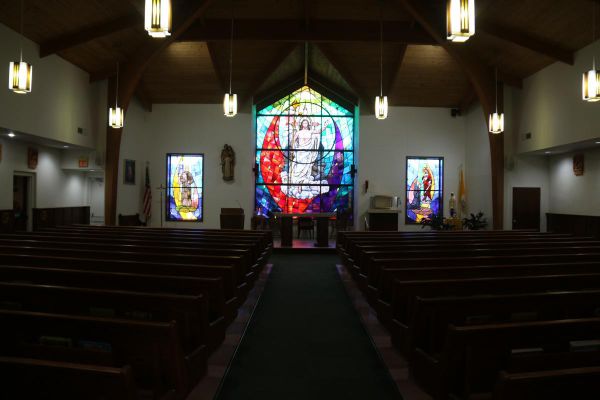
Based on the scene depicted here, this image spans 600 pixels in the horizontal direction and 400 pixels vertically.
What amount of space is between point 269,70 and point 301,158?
2.91 metres

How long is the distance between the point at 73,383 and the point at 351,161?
11.8m

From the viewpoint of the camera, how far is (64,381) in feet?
3.91

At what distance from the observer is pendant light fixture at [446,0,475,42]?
3.70 m

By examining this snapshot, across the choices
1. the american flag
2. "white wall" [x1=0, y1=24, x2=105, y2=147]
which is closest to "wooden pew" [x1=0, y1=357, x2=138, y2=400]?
"white wall" [x1=0, y1=24, x2=105, y2=147]

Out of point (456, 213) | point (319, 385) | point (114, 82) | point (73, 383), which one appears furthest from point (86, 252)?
point (456, 213)

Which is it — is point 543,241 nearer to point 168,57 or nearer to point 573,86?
point 573,86

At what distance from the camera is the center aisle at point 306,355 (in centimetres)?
238

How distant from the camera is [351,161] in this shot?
1262 centimetres

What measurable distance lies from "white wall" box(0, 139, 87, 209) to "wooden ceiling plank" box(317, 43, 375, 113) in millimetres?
7123

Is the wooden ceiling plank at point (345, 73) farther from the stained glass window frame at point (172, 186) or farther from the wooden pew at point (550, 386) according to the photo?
the wooden pew at point (550, 386)

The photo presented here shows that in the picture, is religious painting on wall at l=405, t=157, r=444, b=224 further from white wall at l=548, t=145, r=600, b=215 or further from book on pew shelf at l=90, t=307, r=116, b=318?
book on pew shelf at l=90, t=307, r=116, b=318

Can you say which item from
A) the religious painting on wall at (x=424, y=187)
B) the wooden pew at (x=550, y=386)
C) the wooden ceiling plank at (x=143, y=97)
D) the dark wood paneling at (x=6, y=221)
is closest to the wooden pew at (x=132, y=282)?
the wooden pew at (x=550, y=386)

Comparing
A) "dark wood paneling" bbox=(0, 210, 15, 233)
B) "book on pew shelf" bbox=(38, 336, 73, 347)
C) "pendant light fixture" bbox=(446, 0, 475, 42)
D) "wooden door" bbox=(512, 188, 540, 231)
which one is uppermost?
"pendant light fixture" bbox=(446, 0, 475, 42)

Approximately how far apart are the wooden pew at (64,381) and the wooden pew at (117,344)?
0.23m
